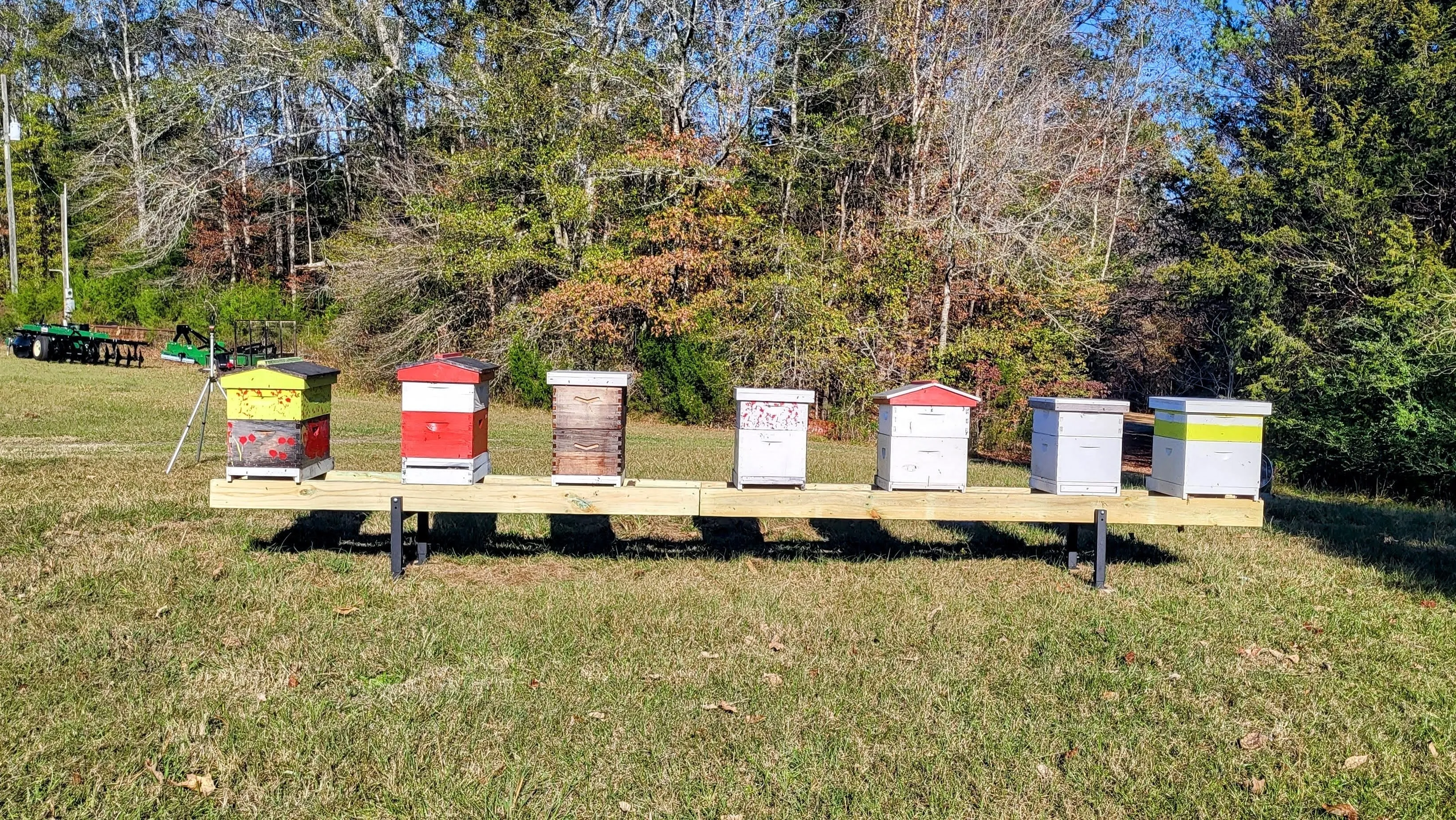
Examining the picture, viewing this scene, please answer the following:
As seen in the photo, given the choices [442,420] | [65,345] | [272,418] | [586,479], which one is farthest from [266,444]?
[65,345]

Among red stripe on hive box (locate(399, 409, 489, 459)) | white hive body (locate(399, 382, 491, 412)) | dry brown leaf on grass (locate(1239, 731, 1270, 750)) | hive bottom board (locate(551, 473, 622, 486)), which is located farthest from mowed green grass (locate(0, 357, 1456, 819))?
white hive body (locate(399, 382, 491, 412))

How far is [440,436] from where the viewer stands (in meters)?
6.75

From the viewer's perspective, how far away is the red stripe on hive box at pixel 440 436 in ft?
22.0

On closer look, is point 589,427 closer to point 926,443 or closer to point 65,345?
point 926,443

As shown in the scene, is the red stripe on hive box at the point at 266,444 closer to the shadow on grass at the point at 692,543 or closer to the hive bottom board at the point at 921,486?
the shadow on grass at the point at 692,543

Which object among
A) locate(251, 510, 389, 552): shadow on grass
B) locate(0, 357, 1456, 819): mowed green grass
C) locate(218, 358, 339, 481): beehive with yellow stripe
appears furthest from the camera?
locate(251, 510, 389, 552): shadow on grass

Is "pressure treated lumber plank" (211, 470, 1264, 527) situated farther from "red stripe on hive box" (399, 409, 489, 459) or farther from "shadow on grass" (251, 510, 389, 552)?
"shadow on grass" (251, 510, 389, 552)

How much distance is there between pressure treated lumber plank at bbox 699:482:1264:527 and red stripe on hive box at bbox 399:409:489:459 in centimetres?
172

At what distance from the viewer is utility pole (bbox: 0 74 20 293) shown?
3866 centimetres

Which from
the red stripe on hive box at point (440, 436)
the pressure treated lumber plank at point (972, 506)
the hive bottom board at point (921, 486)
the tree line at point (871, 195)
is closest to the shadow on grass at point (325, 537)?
the red stripe on hive box at point (440, 436)

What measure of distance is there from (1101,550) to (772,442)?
2.65 metres

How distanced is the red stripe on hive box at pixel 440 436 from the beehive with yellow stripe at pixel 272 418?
70 cm

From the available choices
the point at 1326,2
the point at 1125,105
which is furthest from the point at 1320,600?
the point at 1125,105

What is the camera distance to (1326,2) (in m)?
20.1
